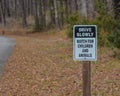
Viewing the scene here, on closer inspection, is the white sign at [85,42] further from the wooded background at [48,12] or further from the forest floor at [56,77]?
the wooded background at [48,12]

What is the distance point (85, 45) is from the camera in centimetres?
699

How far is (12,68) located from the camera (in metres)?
14.6

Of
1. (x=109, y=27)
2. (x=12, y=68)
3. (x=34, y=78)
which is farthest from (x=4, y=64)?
(x=109, y=27)

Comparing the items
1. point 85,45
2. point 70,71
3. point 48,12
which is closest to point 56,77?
point 70,71

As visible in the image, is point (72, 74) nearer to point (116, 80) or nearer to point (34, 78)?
point (34, 78)

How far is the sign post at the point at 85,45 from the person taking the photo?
6.93 metres

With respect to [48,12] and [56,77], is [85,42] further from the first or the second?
[48,12]

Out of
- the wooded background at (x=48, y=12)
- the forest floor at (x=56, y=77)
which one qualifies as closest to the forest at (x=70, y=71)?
the forest floor at (x=56, y=77)

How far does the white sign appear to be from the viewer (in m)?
6.93

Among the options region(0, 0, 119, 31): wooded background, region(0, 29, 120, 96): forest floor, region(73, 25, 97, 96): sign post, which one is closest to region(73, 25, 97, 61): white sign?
region(73, 25, 97, 96): sign post

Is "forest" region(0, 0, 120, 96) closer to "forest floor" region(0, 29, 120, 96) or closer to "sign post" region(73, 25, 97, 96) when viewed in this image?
"forest floor" region(0, 29, 120, 96)

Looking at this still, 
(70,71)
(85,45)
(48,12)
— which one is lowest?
(70,71)

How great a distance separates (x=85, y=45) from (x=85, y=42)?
53mm

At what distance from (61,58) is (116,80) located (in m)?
6.62
